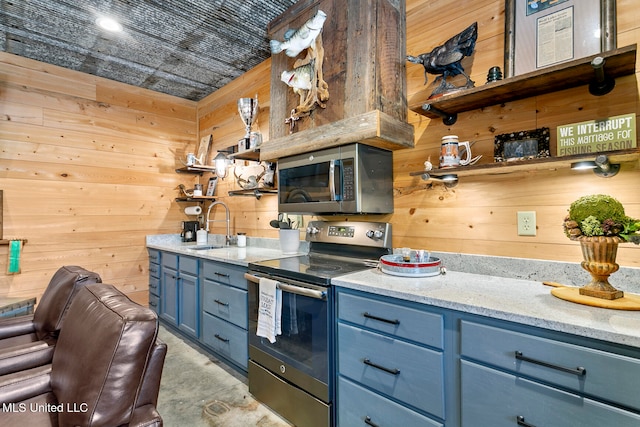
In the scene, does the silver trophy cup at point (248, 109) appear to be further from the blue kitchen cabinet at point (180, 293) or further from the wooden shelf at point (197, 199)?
the blue kitchen cabinet at point (180, 293)

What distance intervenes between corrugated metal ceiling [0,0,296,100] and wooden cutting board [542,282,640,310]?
2.37m

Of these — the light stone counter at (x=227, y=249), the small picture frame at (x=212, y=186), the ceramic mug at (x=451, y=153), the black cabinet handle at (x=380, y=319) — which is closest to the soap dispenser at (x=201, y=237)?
the light stone counter at (x=227, y=249)

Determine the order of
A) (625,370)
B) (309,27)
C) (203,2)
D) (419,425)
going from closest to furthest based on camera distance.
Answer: (625,370) → (419,425) → (309,27) → (203,2)

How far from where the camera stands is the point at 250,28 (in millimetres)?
2535

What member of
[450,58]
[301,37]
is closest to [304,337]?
[450,58]

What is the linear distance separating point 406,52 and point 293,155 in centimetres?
101

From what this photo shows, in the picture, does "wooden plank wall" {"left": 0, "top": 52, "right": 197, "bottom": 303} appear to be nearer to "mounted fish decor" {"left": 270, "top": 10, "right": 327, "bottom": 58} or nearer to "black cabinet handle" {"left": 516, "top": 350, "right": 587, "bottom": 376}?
"mounted fish decor" {"left": 270, "top": 10, "right": 327, "bottom": 58}

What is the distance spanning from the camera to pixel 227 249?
3045 millimetres

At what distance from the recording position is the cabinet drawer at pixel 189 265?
9.16ft

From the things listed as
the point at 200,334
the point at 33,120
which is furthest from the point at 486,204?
the point at 33,120

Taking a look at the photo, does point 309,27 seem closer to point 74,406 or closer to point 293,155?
point 293,155

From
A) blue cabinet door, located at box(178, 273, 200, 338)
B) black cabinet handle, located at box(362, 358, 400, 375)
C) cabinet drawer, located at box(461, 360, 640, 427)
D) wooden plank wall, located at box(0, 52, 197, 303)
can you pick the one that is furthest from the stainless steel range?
wooden plank wall, located at box(0, 52, 197, 303)

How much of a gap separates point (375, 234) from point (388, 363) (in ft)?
2.79

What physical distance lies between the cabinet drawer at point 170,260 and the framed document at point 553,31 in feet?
9.94
